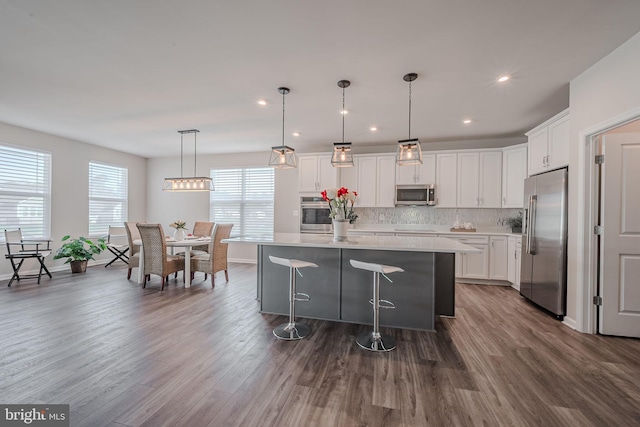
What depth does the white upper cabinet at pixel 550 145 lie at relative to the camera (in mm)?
3358

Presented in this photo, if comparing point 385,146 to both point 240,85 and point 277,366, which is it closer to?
point 240,85

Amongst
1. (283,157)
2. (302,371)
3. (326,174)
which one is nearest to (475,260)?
(326,174)

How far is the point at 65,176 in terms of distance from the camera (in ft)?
18.8

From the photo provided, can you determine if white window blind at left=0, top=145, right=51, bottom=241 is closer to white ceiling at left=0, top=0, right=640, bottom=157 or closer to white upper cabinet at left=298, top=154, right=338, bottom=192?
white ceiling at left=0, top=0, right=640, bottom=157

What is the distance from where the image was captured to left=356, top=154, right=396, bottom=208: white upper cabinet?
218 inches

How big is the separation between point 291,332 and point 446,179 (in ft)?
13.2

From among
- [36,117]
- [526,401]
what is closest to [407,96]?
[526,401]

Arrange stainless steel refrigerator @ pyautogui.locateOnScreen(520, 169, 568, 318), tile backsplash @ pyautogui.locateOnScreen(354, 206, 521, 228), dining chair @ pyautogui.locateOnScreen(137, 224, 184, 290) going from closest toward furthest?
stainless steel refrigerator @ pyautogui.locateOnScreen(520, 169, 568, 318) → dining chair @ pyautogui.locateOnScreen(137, 224, 184, 290) → tile backsplash @ pyautogui.locateOnScreen(354, 206, 521, 228)

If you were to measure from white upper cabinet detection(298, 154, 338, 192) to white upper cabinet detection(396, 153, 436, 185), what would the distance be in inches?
49.6

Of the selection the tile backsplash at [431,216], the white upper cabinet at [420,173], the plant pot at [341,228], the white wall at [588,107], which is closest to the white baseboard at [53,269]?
the plant pot at [341,228]

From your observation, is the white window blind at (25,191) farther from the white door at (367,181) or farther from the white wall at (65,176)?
the white door at (367,181)

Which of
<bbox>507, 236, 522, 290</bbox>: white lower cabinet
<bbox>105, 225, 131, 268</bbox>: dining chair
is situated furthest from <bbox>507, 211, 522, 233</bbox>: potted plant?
→ <bbox>105, 225, 131, 268</bbox>: dining chair

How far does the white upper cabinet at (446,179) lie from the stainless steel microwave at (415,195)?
0.16 meters

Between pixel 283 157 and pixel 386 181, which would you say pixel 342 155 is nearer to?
pixel 283 157
